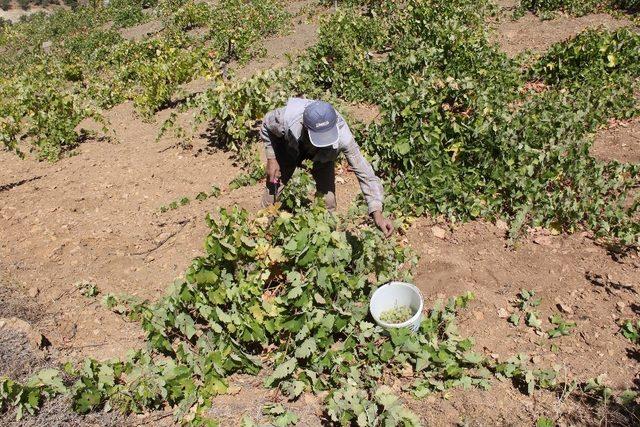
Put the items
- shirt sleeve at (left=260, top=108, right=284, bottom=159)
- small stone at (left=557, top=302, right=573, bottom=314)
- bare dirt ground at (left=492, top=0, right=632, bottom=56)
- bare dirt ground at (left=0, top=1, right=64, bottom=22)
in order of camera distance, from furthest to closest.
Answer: bare dirt ground at (left=0, top=1, right=64, bottom=22) < bare dirt ground at (left=492, top=0, right=632, bottom=56) < shirt sleeve at (left=260, top=108, right=284, bottom=159) < small stone at (left=557, top=302, right=573, bottom=314)

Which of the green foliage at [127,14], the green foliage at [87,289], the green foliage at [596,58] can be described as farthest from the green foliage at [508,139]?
the green foliage at [127,14]

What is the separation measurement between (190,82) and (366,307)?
7970mm

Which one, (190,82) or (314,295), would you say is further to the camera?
(190,82)

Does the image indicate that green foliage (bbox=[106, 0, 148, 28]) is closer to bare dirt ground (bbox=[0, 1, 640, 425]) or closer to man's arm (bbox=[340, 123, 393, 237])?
bare dirt ground (bbox=[0, 1, 640, 425])

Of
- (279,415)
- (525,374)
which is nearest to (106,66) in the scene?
(279,415)

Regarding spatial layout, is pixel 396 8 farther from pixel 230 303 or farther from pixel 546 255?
pixel 230 303

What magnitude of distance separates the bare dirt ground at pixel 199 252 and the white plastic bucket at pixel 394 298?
470mm

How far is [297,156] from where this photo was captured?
4289 millimetres

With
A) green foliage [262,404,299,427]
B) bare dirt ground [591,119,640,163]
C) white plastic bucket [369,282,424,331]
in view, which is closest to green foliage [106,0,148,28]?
bare dirt ground [591,119,640,163]

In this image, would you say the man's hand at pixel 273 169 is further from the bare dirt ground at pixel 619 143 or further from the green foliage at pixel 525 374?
the bare dirt ground at pixel 619 143

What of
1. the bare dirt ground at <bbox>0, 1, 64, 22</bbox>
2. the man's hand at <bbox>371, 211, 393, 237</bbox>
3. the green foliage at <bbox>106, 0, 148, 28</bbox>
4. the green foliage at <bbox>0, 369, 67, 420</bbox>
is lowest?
the bare dirt ground at <bbox>0, 1, 64, 22</bbox>

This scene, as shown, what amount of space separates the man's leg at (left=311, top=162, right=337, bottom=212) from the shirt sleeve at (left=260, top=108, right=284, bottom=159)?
387mm

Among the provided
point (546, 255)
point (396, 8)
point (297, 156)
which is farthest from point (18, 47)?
point (546, 255)

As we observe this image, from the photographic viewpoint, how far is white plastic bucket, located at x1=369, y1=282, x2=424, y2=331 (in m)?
3.51
